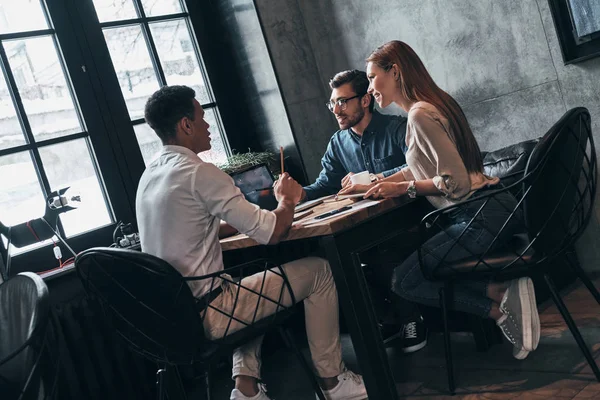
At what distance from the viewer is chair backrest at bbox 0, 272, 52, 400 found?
A: 1.83 m

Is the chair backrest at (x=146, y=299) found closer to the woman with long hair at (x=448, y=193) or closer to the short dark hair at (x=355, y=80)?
the woman with long hair at (x=448, y=193)

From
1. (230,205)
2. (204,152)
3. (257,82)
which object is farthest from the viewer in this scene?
(257,82)

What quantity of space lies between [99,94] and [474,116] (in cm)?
214

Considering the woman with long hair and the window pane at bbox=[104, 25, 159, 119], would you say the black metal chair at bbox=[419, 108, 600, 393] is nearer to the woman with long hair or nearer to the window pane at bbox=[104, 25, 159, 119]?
the woman with long hair

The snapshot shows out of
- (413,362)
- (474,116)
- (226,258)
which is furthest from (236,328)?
(474,116)

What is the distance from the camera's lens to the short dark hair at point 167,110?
8.29 ft

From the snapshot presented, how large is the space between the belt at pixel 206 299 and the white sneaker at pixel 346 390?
25.0 inches

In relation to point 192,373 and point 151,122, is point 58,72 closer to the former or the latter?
point 151,122

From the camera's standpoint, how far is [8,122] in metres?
3.54

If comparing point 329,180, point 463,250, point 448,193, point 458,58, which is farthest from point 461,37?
point 463,250

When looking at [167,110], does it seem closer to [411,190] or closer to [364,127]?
[411,190]

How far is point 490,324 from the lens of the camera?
9.42ft

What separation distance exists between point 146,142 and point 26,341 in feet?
7.67

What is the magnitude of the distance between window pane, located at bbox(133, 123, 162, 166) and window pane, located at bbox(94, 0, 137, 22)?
674mm
